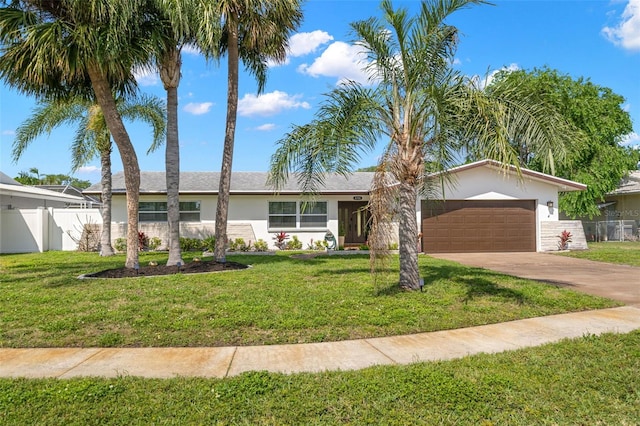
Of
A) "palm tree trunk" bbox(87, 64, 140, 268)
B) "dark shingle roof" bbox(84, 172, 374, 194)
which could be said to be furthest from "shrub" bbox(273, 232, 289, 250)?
"palm tree trunk" bbox(87, 64, 140, 268)

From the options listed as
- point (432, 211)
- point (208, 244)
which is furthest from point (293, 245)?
point (432, 211)

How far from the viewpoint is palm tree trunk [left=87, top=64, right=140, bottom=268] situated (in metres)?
11.2

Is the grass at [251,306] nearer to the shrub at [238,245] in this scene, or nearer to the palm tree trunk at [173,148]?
the palm tree trunk at [173,148]

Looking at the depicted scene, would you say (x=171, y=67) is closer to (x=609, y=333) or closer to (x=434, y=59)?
(x=434, y=59)

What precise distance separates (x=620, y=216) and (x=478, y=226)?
59.1ft

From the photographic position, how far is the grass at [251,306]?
5.95 metres

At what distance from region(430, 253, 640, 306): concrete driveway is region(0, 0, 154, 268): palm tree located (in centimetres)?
1075

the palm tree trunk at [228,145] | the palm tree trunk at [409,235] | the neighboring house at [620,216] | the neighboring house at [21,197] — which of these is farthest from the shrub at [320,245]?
the neighboring house at [620,216]

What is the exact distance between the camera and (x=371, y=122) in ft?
29.5

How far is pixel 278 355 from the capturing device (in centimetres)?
517

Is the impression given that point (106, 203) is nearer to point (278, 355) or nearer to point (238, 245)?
point (238, 245)

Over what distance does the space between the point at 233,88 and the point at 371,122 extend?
5806 millimetres

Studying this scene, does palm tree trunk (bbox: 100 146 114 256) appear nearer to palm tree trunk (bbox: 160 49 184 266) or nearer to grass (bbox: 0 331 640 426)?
palm tree trunk (bbox: 160 49 184 266)

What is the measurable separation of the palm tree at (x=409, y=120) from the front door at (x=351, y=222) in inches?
461
